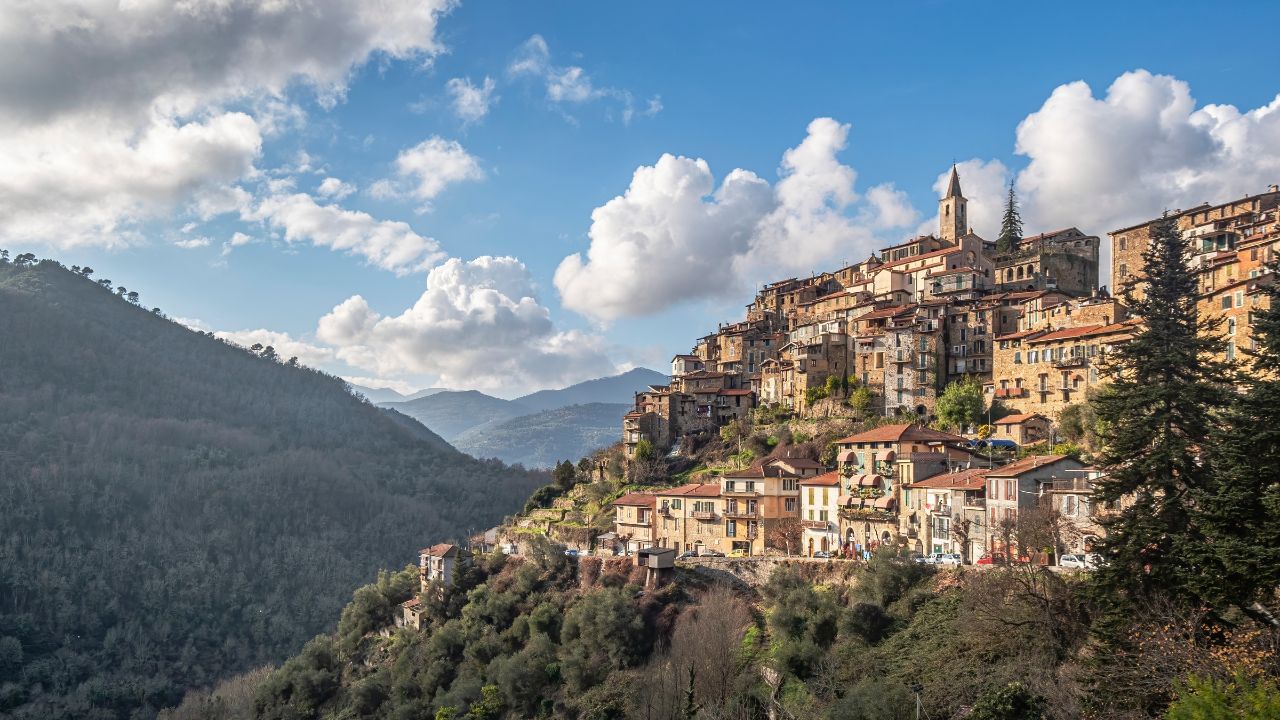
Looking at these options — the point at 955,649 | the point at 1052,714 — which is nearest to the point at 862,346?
the point at 955,649

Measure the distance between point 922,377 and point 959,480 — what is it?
22.8 m

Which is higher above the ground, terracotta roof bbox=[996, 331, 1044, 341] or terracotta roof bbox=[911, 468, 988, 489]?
terracotta roof bbox=[996, 331, 1044, 341]

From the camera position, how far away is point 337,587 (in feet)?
472

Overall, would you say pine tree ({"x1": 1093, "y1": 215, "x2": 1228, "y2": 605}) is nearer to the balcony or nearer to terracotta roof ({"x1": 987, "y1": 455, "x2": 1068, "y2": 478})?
terracotta roof ({"x1": 987, "y1": 455, "x2": 1068, "y2": 478})

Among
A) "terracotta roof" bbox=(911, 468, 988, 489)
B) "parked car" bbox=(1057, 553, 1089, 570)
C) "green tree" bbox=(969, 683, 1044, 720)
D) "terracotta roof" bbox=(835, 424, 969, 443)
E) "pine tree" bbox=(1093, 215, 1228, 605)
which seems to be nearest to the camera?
"pine tree" bbox=(1093, 215, 1228, 605)

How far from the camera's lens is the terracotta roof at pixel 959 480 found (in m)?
46.8

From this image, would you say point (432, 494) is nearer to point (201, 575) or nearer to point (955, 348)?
point (201, 575)

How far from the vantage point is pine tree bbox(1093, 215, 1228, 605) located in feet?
96.2

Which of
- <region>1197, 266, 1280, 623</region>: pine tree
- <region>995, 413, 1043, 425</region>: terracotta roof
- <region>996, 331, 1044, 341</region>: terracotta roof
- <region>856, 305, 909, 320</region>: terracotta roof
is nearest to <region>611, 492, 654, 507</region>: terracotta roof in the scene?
<region>856, 305, 909, 320</region>: terracotta roof

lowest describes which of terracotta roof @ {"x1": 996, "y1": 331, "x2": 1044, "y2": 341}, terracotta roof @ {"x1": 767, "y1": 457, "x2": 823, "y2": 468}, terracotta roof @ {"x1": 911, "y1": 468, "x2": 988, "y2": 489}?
terracotta roof @ {"x1": 911, "y1": 468, "x2": 988, "y2": 489}

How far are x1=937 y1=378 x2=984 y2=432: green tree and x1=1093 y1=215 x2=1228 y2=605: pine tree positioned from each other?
3048 centimetres

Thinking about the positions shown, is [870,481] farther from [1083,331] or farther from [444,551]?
[444,551]

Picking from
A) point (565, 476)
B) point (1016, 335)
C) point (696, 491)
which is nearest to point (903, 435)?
point (696, 491)

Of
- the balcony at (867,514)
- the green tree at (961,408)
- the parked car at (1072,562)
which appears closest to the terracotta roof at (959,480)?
the balcony at (867,514)
